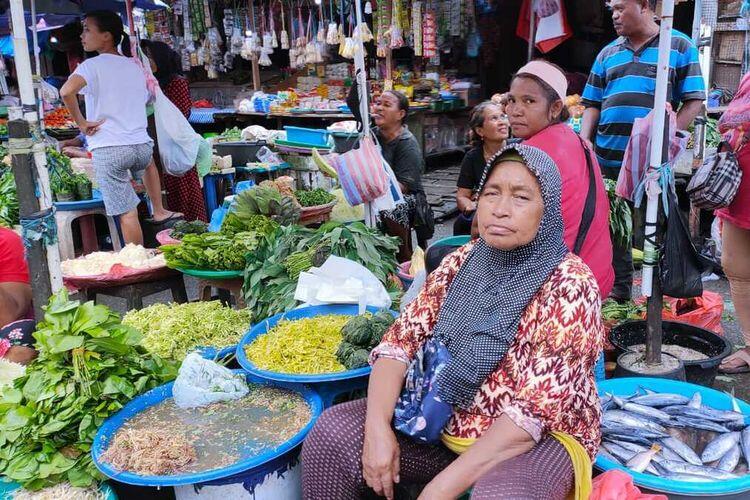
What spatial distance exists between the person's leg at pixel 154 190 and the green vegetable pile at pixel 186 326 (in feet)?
7.80

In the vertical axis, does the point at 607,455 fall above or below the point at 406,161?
below

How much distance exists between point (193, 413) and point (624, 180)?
7.17ft

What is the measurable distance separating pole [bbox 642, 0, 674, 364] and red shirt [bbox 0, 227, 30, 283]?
2.98m

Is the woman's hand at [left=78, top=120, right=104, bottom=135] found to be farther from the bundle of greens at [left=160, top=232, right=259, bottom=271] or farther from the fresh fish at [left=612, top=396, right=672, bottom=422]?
the fresh fish at [left=612, top=396, right=672, bottom=422]

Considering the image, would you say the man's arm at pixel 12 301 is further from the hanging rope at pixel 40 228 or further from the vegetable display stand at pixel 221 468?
the vegetable display stand at pixel 221 468

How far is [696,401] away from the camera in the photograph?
2354mm

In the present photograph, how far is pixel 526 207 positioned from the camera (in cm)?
187

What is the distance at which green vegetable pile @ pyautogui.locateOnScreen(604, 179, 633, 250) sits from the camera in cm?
392


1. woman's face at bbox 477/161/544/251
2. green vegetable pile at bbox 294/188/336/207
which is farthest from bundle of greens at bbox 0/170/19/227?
woman's face at bbox 477/161/544/251

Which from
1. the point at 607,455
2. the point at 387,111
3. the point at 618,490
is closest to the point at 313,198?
the point at 387,111

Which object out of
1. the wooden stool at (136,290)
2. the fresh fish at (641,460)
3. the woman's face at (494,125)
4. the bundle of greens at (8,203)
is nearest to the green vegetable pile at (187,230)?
the wooden stool at (136,290)

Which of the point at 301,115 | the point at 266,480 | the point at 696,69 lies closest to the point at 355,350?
the point at 266,480

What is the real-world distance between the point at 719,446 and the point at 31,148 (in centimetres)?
281

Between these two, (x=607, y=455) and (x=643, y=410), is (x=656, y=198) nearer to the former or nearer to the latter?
(x=643, y=410)
